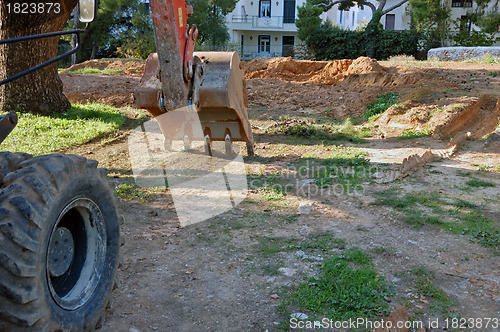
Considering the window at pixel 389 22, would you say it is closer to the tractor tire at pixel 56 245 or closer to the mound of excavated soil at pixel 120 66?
the mound of excavated soil at pixel 120 66

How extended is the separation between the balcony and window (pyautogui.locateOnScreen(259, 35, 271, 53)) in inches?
62.1

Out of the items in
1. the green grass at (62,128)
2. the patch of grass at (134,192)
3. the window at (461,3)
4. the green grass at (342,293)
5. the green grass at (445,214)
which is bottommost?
the green grass at (342,293)

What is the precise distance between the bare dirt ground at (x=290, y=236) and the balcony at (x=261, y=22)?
31221 millimetres

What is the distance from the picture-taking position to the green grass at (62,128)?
8.31 metres

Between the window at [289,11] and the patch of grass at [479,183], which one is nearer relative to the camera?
the patch of grass at [479,183]

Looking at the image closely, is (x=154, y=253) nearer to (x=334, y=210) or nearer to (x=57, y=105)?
(x=334, y=210)

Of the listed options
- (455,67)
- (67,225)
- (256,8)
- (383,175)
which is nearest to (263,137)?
(383,175)

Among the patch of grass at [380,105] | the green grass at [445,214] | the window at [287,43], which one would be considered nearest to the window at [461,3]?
the window at [287,43]

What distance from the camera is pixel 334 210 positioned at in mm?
5512

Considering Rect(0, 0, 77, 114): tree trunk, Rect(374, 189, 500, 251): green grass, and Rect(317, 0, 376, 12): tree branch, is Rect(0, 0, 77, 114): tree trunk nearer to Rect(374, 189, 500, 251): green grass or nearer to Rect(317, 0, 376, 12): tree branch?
Rect(374, 189, 500, 251): green grass

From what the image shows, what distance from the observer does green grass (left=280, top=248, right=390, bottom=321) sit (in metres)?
3.46

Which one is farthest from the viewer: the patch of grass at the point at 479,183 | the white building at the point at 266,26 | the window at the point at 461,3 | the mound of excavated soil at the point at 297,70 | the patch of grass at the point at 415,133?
the white building at the point at 266,26

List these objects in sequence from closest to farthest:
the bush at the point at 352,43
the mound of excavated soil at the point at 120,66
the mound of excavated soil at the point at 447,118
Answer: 1. the mound of excavated soil at the point at 447,118
2. the mound of excavated soil at the point at 120,66
3. the bush at the point at 352,43

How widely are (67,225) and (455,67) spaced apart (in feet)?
51.2
